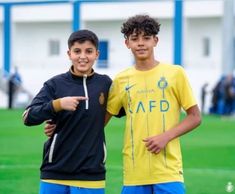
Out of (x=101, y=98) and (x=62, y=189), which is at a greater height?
(x=101, y=98)

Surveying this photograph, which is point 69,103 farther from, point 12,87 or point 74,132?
point 12,87

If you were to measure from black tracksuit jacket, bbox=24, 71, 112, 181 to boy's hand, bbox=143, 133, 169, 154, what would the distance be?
337 mm

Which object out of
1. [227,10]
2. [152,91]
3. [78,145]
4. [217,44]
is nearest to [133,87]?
[152,91]

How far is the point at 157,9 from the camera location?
4712 cm

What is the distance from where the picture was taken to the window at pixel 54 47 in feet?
177

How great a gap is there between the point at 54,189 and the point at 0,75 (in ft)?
107

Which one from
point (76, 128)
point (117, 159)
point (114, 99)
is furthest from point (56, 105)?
point (117, 159)

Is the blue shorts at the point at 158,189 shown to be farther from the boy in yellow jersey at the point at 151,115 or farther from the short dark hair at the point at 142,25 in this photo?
the short dark hair at the point at 142,25

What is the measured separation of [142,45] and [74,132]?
0.74 metres

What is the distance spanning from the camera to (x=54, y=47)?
54312 mm

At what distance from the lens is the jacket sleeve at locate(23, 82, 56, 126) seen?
5.38 meters

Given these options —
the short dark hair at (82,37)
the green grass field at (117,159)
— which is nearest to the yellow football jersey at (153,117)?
the short dark hair at (82,37)

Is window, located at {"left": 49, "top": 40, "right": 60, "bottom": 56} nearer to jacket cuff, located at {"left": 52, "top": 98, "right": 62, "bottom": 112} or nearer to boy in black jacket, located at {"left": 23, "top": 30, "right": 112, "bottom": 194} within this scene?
boy in black jacket, located at {"left": 23, "top": 30, "right": 112, "bottom": 194}

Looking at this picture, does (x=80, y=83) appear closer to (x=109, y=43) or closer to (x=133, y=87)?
(x=133, y=87)
